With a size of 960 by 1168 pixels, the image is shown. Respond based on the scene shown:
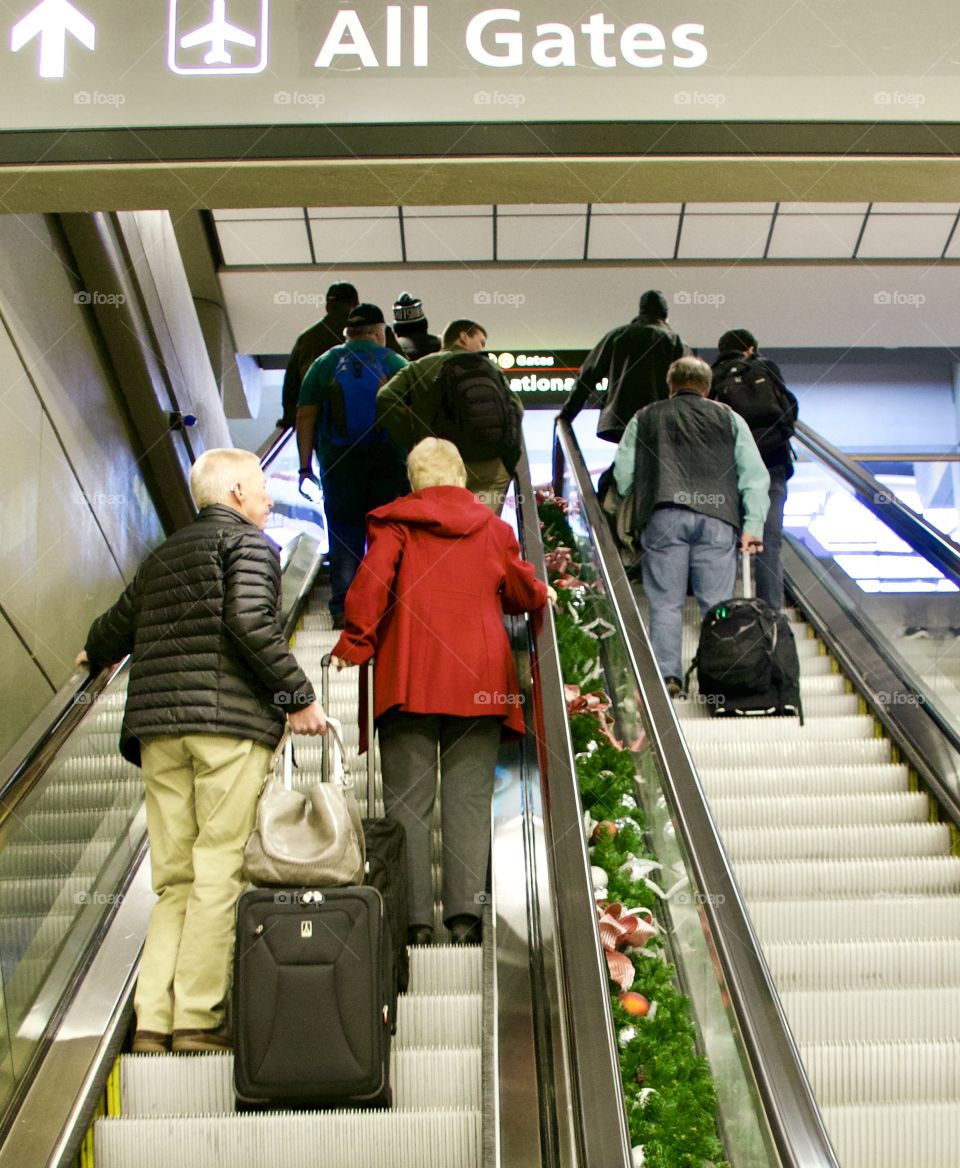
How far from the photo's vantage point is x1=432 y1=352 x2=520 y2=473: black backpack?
748cm

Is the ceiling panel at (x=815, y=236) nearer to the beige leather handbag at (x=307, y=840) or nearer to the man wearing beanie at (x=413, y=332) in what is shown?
the man wearing beanie at (x=413, y=332)

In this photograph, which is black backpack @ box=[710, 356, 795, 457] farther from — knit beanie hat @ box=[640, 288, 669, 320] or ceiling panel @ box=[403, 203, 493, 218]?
ceiling panel @ box=[403, 203, 493, 218]

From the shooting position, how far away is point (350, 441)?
7.97 metres

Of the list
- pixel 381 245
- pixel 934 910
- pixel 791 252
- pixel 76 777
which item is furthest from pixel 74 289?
pixel 791 252

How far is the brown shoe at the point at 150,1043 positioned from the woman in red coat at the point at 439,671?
90 cm

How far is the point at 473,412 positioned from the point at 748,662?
1.87 m

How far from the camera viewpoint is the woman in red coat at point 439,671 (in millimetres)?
4902

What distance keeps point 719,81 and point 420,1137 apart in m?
3.32

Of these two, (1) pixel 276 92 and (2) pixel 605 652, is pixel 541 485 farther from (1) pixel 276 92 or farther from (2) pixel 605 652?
(1) pixel 276 92

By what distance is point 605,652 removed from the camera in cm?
709

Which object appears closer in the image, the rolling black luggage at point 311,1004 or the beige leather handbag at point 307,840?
the rolling black luggage at point 311,1004

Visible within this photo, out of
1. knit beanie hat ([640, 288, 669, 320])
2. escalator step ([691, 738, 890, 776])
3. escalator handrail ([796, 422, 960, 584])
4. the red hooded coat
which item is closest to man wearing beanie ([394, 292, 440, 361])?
knit beanie hat ([640, 288, 669, 320])

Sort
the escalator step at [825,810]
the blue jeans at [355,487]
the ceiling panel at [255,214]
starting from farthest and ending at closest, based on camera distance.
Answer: the ceiling panel at [255,214] → the blue jeans at [355,487] → the escalator step at [825,810]

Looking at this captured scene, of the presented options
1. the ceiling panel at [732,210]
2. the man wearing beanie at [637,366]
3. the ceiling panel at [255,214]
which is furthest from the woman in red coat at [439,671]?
the ceiling panel at [732,210]
